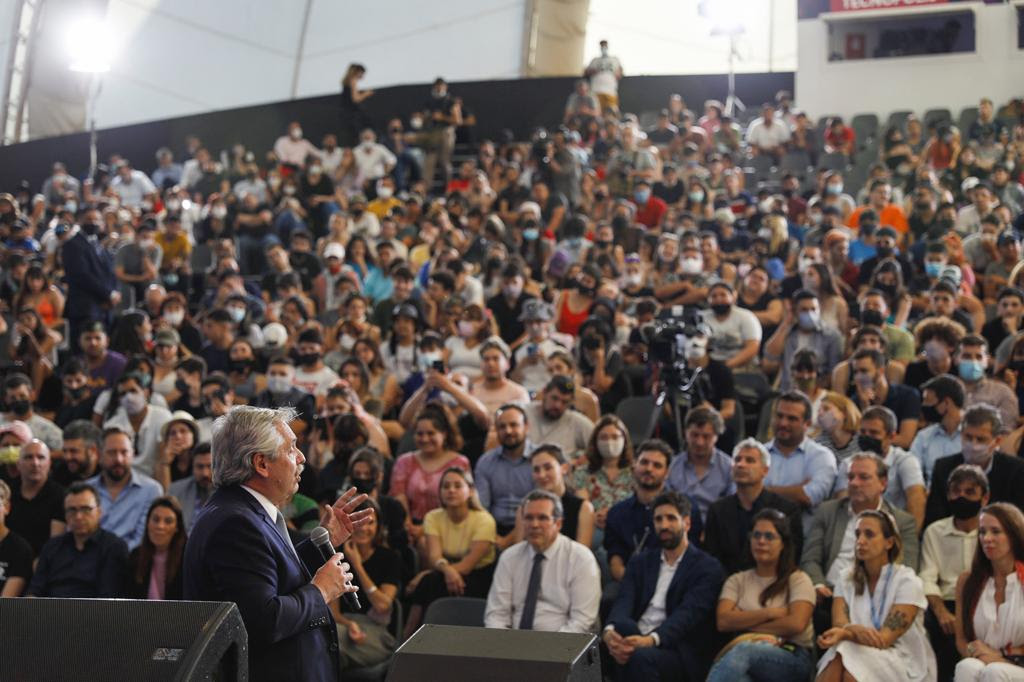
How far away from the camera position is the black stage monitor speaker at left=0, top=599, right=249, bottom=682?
8.77 ft

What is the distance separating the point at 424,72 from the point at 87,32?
16.0ft

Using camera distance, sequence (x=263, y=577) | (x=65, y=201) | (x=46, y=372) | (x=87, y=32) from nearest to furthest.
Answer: (x=263, y=577), (x=46, y=372), (x=65, y=201), (x=87, y=32)

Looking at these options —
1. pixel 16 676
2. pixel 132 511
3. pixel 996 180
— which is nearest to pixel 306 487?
pixel 132 511

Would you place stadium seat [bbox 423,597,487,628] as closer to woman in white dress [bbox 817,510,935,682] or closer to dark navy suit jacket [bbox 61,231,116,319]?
woman in white dress [bbox 817,510,935,682]

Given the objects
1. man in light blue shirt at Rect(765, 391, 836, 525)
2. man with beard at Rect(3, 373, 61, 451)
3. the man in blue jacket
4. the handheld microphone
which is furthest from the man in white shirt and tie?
the man in blue jacket

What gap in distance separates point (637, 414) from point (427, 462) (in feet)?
4.63

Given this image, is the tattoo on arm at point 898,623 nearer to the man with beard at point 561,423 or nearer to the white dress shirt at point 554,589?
the white dress shirt at point 554,589

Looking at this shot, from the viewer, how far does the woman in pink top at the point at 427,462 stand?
727cm

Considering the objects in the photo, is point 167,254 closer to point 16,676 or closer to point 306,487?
point 306,487

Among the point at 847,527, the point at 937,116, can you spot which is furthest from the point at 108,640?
the point at 937,116

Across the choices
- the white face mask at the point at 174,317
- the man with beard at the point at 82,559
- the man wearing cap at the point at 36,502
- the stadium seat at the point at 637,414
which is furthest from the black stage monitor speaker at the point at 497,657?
the white face mask at the point at 174,317

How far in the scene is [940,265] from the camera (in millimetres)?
10000

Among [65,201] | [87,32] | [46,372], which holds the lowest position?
[46,372]

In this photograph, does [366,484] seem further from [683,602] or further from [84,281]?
[84,281]
